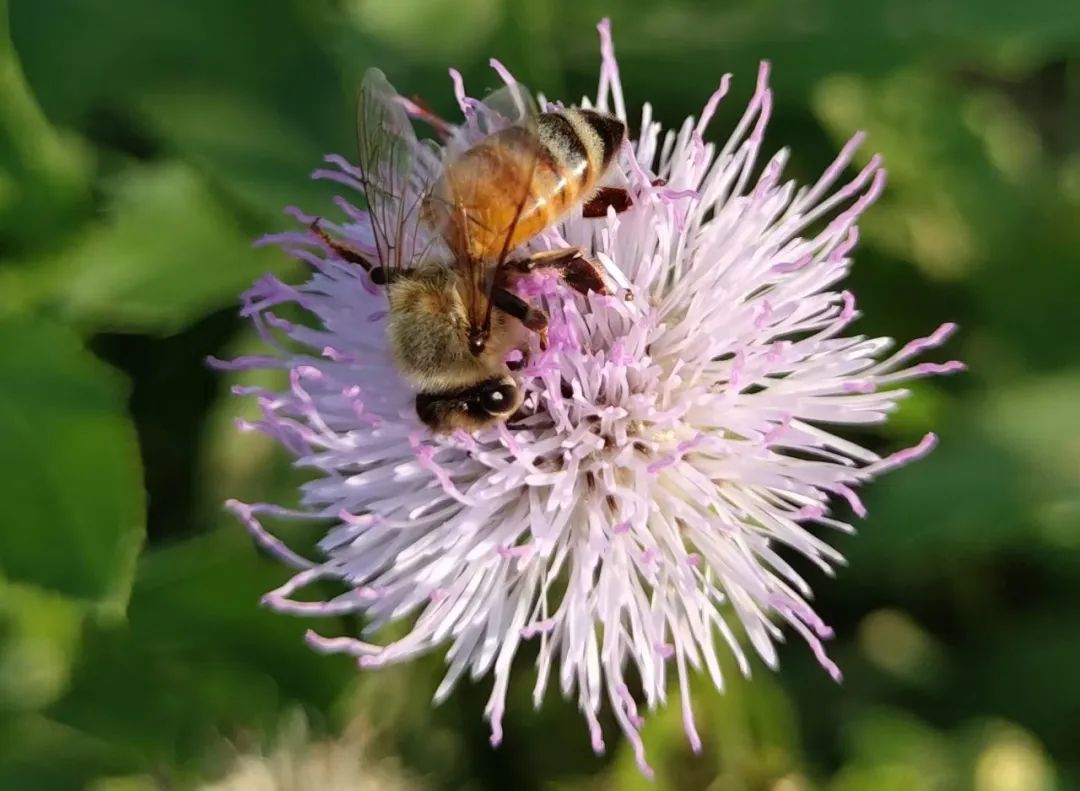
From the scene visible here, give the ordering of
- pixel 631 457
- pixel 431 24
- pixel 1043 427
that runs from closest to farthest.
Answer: pixel 631 457
pixel 1043 427
pixel 431 24

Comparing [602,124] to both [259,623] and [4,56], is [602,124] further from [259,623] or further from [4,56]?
[4,56]

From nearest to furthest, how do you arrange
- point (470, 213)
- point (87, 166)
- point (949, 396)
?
point (470, 213)
point (949, 396)
point (87, 166)

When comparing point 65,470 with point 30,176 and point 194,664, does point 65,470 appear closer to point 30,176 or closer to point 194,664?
point 194,664

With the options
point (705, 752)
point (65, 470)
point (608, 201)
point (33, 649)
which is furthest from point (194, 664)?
point (608, 201)

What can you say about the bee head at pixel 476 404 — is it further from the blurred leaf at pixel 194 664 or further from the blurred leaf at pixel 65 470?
the blurred leaf at pixel 194 664

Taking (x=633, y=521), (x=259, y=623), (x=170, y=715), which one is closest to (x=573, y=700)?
(x=259, y=623)

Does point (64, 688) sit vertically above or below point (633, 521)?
below

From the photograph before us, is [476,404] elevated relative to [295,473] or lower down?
elevated
